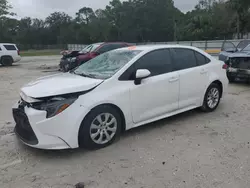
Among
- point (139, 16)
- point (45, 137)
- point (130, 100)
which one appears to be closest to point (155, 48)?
point (130, 100)

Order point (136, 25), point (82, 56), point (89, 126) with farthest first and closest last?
point (136, 25) → point (82, 56) → point (89, 126)

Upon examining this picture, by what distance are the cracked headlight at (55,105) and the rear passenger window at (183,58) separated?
7.24 ft

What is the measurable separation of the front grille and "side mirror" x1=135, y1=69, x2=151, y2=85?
5.58 ft

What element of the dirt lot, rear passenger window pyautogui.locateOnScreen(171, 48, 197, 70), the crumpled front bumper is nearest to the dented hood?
the crumpled front bumper

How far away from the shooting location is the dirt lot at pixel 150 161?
2.82m

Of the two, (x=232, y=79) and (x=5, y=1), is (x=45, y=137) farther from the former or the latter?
(x=5, y=1)

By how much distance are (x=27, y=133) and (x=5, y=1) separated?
37482mm

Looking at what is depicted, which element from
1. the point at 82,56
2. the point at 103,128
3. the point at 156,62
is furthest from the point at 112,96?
the point at 82,56

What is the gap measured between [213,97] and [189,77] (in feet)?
3.23

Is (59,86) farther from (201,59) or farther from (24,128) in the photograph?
(201,59)

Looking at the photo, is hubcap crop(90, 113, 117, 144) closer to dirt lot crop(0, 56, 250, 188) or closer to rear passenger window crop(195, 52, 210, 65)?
Answer: dirt lot crop(0, 56, 250, 188)

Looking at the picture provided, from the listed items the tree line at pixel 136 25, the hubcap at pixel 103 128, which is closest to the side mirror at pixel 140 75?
the hubcap at pixel 103 128

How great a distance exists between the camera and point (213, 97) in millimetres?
5262

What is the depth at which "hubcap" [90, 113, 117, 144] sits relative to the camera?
3.51 metres
